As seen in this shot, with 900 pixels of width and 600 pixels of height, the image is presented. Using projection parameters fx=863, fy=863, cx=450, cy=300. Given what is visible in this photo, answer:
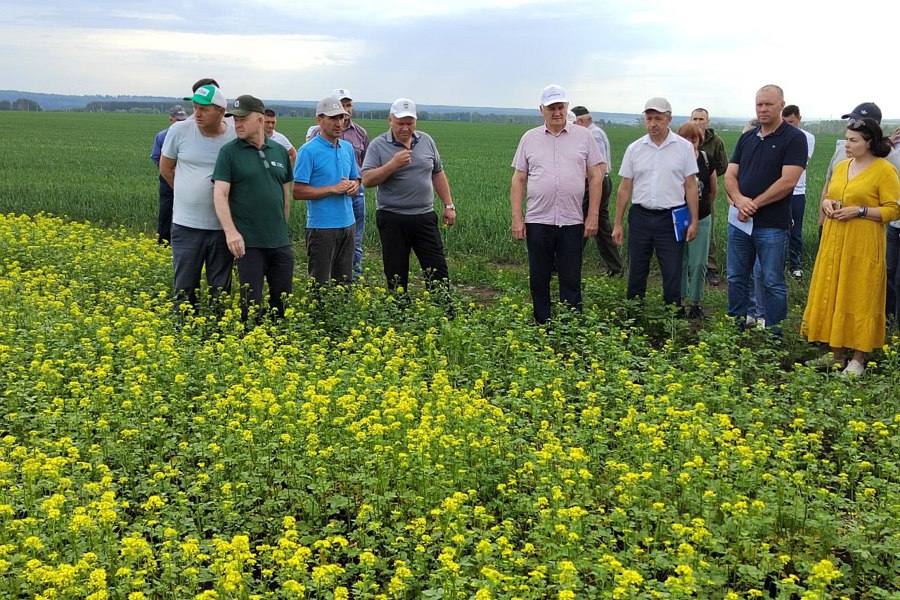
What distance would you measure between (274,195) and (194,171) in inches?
29.2

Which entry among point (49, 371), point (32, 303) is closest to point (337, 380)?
point (49, 371)

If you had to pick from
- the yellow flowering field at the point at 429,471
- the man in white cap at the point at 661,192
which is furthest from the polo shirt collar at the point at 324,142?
the man in white cap at the point at 661,192

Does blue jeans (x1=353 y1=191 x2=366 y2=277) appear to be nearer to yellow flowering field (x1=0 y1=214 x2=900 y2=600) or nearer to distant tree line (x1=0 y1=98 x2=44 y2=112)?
yellow flowering field (x1=0 y1=214 x2=900 y2=600)

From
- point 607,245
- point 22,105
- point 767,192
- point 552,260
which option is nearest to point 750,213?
point 767,192

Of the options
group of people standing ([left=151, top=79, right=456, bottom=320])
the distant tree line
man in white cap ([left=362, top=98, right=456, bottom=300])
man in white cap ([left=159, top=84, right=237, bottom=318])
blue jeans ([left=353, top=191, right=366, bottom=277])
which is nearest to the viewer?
group of people standing ([left=151, top=79, right=456, bottom=320])

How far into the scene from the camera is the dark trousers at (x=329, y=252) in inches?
323

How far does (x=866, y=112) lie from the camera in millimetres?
7023

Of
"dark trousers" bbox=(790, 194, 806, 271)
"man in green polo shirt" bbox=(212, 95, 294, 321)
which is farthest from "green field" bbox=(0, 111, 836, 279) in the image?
"man in green polo shirt" bbox=(212, 95, 294, 321)

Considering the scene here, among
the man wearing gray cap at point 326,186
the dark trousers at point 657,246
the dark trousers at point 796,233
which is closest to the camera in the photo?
the man wearing gray cap at point 326,186

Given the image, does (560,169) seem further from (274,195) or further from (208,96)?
(208,96)

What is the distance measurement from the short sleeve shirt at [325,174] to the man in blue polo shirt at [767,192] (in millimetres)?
3597

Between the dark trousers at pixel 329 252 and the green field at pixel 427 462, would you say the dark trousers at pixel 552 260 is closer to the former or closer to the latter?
the green field at pixel 427 462

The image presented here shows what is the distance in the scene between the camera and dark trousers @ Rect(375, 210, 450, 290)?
8.44 m

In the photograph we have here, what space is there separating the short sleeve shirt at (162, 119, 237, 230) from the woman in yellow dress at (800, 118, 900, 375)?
523cm
